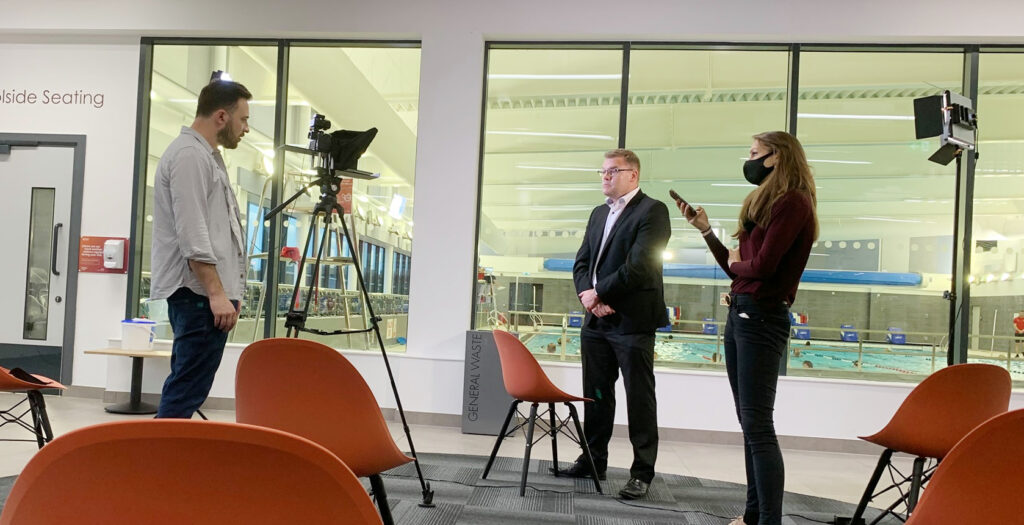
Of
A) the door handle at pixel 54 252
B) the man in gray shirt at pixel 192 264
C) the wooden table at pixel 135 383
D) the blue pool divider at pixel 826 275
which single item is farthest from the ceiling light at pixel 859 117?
the door handle at pixel 54 252

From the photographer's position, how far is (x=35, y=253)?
5484mm

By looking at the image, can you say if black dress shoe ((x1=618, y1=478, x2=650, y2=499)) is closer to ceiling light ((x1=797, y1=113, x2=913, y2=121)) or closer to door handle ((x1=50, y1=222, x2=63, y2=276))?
ceiling light ((x1=797, y1=113, x2=913, y2=121))

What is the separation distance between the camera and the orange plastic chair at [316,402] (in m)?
1.63

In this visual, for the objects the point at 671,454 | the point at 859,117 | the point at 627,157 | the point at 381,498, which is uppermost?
the point at 859,117

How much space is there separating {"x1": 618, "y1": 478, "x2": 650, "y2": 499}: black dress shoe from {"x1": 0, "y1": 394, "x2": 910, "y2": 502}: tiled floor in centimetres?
69

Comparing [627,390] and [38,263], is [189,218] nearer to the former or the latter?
[627,390]

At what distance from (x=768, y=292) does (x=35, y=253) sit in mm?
5564

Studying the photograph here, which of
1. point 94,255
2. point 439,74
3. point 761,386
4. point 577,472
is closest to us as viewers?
point 761,386

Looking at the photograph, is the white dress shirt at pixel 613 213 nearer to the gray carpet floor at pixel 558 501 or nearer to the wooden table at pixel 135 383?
the gray carpet floor at pixel 558 501

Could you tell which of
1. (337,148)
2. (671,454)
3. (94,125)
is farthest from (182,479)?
(94,125)

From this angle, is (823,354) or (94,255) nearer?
(823,354)

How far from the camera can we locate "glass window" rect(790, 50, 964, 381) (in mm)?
5094

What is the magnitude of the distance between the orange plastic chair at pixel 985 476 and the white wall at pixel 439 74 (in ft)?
11.9

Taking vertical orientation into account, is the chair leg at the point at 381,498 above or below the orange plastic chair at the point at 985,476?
below
